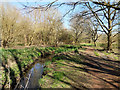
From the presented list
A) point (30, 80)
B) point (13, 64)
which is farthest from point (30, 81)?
point (13, 64)

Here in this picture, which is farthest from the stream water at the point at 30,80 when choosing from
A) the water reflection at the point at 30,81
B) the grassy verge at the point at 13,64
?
the grassy verge at the point at 13,64

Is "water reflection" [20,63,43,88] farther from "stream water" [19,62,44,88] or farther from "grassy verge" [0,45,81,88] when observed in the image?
"grassy verge" [0,45,81,88]

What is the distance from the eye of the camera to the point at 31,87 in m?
4.33

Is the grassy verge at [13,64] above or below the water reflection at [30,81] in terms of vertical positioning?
above

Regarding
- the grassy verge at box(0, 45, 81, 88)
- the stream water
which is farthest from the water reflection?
the grassy verge at box(0, 45, 81, 88)

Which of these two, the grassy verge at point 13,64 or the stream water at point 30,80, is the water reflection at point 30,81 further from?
the grassy verge at point 13,64

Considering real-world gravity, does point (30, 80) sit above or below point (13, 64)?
below

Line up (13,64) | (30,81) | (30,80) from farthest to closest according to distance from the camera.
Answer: (13,64) → (30,80) → (30,81)

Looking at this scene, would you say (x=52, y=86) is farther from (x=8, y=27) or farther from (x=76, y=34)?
(x=76, y=34)

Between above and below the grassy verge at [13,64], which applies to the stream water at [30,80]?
below

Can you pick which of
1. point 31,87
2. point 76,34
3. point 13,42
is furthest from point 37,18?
point 31,87

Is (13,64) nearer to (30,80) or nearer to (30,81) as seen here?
(30,80)

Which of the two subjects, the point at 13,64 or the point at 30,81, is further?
the point at 13,64

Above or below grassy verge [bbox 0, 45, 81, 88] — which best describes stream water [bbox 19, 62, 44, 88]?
below
